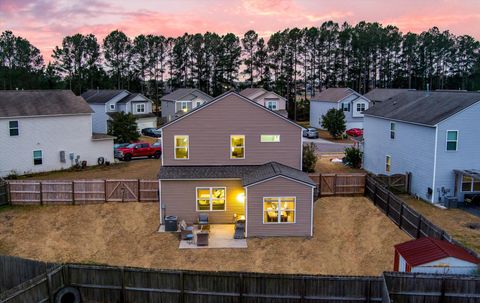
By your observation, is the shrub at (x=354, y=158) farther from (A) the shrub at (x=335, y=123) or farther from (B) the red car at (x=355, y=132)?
(B) the red car at (x=355, y=132)

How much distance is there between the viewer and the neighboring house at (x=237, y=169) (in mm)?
22344

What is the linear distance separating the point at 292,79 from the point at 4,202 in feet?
229

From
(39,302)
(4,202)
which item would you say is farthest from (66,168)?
(39,302)

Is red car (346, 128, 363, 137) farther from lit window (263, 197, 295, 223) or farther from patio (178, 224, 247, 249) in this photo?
patio (178, 224, 247, 249)

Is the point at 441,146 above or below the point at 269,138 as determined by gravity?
below

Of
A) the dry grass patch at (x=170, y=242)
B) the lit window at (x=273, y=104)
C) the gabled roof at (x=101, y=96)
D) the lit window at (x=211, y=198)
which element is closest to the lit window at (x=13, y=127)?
the dry grass patch at (x=170, y=242)

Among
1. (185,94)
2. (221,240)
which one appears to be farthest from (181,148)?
(185,94)

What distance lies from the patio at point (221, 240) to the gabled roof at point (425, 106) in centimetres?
1498

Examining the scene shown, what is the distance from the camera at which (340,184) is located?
91.2 feet

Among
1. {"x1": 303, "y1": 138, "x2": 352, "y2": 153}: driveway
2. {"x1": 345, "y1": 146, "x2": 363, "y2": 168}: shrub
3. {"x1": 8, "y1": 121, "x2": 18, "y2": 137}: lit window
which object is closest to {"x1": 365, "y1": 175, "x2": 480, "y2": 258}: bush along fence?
{"x1": 345, "y1": 146, "x2": 363, "y2": 168}: shrub

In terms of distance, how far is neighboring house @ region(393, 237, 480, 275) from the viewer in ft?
45.2

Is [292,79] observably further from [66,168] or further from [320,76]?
[66,168]

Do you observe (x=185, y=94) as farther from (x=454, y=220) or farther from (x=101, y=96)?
(x=454, y=220)

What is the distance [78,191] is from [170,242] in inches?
325
